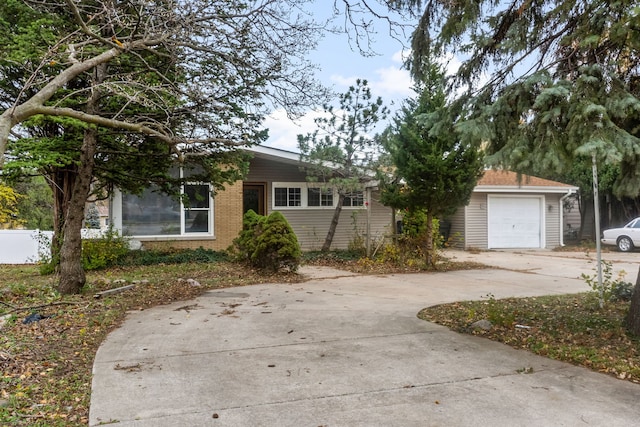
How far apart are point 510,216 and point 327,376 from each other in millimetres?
17189

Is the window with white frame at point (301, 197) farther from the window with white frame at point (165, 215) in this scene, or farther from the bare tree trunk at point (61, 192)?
the bare tree trunk at point (61, 192)

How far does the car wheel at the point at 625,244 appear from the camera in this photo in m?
18.4

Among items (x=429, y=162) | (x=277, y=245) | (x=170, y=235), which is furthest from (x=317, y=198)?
(x=429, y=162)

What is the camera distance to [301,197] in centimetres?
1616

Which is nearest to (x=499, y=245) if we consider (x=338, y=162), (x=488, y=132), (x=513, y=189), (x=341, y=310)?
(x=513, y=189)

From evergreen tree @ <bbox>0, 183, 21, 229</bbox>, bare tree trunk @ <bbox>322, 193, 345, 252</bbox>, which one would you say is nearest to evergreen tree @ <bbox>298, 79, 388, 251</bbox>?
bare tree trunk @ <bbox>322, 193, 345, 252</bbox>

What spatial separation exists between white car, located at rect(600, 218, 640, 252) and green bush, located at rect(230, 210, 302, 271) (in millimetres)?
14160

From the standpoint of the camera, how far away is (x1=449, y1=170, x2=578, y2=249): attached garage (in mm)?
19156

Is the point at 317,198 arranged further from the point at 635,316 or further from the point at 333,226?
the point at 635,316

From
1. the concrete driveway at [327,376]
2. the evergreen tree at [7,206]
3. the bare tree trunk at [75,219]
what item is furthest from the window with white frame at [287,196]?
the concrete driveway at [327,376]

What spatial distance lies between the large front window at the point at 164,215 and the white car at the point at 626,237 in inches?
610

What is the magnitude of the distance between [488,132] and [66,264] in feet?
22.6

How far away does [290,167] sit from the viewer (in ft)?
51.9

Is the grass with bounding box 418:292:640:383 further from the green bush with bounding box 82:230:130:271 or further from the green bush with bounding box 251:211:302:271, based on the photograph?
the green bush with bounding box 82:230:130:271
